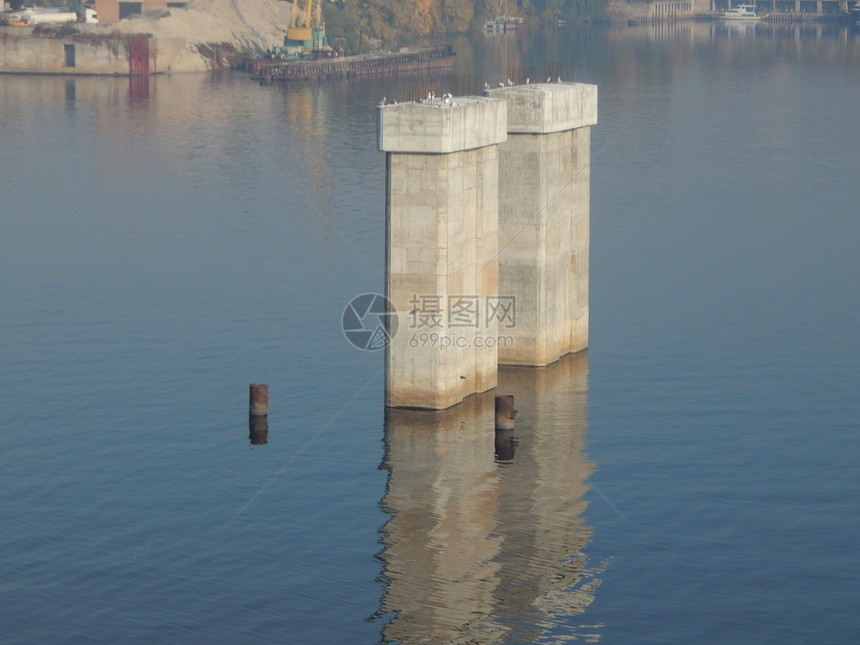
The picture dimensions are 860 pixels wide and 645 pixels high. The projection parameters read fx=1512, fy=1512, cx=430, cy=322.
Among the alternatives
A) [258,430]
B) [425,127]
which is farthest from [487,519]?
[425,127]

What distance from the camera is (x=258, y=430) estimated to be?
2530 inches

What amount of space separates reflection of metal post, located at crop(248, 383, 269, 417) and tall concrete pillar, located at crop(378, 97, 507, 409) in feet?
17.3

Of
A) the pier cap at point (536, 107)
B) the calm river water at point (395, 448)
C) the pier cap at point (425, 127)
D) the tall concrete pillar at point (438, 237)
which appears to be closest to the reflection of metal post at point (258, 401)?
the calm river water at point (395, 448)

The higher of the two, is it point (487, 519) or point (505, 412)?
point (505, 412)

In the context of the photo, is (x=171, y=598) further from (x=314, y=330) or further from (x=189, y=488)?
(x=314, y=330)

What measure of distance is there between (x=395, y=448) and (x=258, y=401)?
21.8 ft

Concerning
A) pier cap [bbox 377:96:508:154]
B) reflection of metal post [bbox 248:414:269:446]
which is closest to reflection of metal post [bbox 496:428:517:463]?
reflection of metal post [bbox 248:414:269:446]

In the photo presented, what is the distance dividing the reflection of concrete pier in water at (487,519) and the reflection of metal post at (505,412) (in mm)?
955

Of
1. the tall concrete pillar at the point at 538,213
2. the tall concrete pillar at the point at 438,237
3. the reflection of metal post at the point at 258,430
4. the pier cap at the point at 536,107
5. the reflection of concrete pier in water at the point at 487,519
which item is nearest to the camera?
the reflection of concrete pier in water at the point at 487,519

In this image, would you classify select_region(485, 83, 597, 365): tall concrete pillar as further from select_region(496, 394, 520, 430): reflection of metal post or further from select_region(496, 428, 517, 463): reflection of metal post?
select_region(496, 428, 517, 463): reflection of metal post

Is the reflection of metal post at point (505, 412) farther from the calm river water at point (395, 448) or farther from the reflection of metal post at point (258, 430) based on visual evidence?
the reflection of metal post at point (258, 430)

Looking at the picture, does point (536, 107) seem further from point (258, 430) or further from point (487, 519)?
point (487, 519)

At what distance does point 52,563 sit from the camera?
50.8 m

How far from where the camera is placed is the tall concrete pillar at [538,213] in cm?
6919
